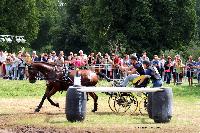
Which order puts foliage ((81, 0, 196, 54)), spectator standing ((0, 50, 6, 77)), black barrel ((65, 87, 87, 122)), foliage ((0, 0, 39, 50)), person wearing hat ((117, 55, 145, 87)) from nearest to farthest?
black barrel ((65, 87, 87, 122)) < person wearing hat ((117, 55, 145, 87)) < spectator standing ((0, 50, 6, 77)) < foliage ((81, 0, 196, 54)) < foliage ((0, 0, 39, 50))

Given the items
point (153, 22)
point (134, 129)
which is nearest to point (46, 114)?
point (134, 129)

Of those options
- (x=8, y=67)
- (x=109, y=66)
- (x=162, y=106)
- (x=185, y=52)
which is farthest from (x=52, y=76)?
(x=185, y=52)

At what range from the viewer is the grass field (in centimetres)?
1527

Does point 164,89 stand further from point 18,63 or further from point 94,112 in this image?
point 18,63

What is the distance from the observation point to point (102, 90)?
17031 mm

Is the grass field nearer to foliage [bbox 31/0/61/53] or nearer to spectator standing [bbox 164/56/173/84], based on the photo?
spectator standing [bbox 164/56/173/84]

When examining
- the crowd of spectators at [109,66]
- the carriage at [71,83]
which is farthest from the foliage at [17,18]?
the carriage at [71,83]

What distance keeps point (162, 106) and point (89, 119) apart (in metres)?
2.36

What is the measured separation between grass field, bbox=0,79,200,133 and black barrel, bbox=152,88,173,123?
0.23m

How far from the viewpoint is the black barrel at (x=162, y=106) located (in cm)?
1703

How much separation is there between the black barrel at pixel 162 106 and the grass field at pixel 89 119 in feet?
0.74

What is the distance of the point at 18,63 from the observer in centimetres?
3559

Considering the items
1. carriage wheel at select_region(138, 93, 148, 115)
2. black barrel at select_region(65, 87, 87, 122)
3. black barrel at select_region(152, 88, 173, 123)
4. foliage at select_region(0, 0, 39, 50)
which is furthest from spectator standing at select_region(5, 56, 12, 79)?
foliage at select_region(0, 0, 39, 50)

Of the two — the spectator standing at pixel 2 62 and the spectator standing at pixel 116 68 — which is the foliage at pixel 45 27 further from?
the spectator standing at pixel 116 68
